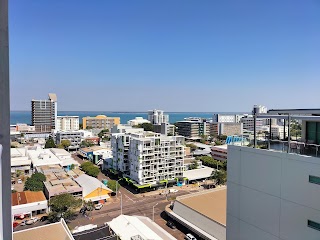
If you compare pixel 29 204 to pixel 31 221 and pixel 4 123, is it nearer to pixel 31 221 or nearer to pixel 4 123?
pixel 31 221

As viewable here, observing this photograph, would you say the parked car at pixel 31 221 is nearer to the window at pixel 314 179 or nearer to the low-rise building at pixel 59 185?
the low-rise building at pixel 59 185

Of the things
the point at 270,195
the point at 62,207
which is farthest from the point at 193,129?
the point at 270,195

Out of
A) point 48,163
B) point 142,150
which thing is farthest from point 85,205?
point 48,163

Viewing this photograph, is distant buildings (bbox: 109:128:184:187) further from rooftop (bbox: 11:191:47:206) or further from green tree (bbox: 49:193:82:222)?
rooftop (bbox: 11:191:47:206)

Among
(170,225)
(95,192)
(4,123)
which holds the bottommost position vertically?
(170,225)

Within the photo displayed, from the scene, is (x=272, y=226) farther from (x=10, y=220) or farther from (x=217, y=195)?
(x=217, y=195)
